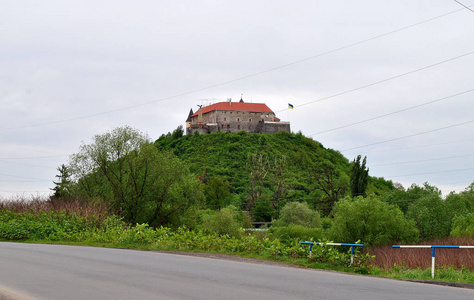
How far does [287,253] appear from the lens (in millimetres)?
17953

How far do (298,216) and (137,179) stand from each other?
98.2ft

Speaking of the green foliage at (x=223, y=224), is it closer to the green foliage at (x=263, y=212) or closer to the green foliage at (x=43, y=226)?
the green foliage at (x=43, y=226)

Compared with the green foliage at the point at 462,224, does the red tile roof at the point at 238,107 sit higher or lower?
higher

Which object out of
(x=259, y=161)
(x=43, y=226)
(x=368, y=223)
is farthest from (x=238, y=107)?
(x=43, y=226)

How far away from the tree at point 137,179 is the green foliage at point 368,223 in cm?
2093

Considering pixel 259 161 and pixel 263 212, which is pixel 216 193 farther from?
pixel 259 161

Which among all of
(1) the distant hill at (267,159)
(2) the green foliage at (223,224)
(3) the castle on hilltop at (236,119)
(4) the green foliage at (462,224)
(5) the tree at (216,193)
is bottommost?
(2) the green foliage at (223,224)

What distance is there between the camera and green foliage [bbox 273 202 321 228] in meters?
80.5

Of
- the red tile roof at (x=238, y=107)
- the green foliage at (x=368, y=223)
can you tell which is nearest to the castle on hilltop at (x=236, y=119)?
the red tile roof at (x=238, y=107)

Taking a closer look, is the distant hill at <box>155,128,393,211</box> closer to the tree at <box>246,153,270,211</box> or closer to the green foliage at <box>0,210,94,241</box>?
the tree at <box>246,153,270,211</box>

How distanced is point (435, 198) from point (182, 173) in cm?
3099

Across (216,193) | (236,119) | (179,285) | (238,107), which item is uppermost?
(238,107)

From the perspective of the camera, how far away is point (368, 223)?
49.1m

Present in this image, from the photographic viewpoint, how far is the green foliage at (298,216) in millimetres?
80500
